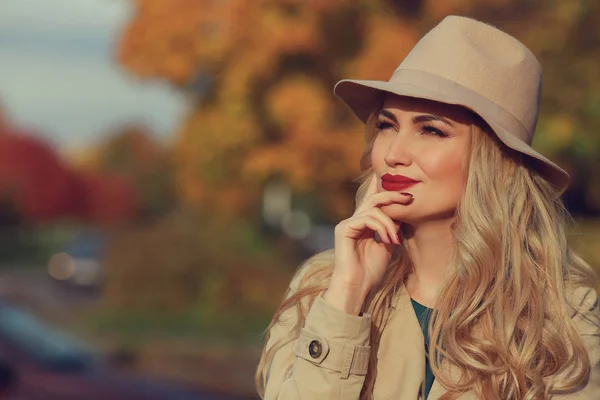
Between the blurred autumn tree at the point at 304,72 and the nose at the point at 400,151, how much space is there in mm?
8422

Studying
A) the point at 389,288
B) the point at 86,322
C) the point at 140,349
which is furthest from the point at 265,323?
the point at 389,288

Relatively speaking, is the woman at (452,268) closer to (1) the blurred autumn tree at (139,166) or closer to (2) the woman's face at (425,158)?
(2) the woman's face at (425,158)

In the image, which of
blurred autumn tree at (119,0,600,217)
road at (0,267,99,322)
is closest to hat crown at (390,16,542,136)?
blurred autumn tree at (119,0,600,217)

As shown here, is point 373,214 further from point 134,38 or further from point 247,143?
point 134,38

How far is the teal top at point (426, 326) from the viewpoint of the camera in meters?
2.92

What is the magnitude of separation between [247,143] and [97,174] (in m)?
28.2

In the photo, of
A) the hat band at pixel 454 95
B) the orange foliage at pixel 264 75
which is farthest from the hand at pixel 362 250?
the orange foliage at pixel 264 75

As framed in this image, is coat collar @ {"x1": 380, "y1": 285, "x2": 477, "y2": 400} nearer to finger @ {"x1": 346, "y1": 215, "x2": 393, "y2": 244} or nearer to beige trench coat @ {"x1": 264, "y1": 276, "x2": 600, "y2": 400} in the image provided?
beige trench coat @ {"x1": 264, "y1": 276, "x2": 600, "y2": 400}

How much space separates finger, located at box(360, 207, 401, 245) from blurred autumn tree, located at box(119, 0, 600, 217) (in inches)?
334

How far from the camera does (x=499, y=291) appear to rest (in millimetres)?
2922

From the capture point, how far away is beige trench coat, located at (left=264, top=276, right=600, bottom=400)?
2727 millimetres

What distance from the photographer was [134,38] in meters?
14.1

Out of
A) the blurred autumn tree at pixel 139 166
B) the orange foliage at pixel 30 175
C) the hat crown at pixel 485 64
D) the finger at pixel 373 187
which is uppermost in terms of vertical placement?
the blurred autumn tree at pixel 139 166

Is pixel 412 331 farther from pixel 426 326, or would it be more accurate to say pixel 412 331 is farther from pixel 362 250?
pixel 362 250
